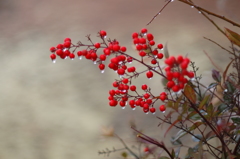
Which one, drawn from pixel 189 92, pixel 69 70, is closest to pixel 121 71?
pixel 189 92

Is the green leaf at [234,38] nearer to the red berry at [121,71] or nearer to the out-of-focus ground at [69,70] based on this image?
the red berry at [121,71]

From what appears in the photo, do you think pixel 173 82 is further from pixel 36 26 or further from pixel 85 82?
pixel 36 26

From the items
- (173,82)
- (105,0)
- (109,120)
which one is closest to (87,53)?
(173,82)

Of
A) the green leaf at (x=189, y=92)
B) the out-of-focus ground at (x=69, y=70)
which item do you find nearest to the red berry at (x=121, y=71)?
the green leaf at (x=189, y=92)

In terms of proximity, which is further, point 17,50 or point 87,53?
point 17,50

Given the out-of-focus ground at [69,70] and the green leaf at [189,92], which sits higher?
the out-of-focus ground at [69,70]

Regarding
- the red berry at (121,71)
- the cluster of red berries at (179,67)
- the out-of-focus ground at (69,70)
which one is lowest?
the cluster of red berries at (179,67)

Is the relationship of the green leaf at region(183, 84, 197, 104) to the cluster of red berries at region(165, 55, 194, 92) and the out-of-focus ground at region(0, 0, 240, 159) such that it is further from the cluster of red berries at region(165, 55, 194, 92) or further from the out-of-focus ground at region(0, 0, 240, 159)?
the out-of-focus ground at region(0, 0, 240, 159)

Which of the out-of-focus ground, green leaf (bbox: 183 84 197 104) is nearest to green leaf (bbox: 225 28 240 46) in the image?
green leaf (bbox: 183 84 197 104)
